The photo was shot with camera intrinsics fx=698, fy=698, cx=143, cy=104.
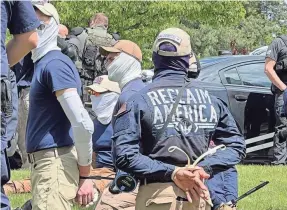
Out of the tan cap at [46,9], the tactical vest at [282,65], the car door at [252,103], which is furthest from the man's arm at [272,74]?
the tan cap at [46,9]

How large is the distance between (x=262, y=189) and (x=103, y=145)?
2.29 metres

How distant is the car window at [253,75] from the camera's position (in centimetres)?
970

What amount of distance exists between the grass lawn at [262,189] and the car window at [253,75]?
51.7 inches

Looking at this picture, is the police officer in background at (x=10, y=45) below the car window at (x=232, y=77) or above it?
above

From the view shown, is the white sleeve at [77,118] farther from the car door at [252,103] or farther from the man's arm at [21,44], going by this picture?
the car door at [252,103]

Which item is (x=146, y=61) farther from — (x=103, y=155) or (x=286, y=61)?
(x=103, y=155)

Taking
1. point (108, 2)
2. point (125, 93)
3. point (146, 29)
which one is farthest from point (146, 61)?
point (125, 93)

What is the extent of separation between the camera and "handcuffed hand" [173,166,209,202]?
3514mm

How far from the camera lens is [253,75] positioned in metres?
9.77

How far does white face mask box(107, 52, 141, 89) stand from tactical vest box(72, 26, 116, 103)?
15.0ft

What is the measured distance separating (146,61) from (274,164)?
586 inches

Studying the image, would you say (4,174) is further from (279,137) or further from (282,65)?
(279,137)

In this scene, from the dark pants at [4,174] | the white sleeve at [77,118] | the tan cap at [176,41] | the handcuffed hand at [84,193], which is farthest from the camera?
the handcuffed hand at [84,193]

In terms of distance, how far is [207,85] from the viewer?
30.7ft
